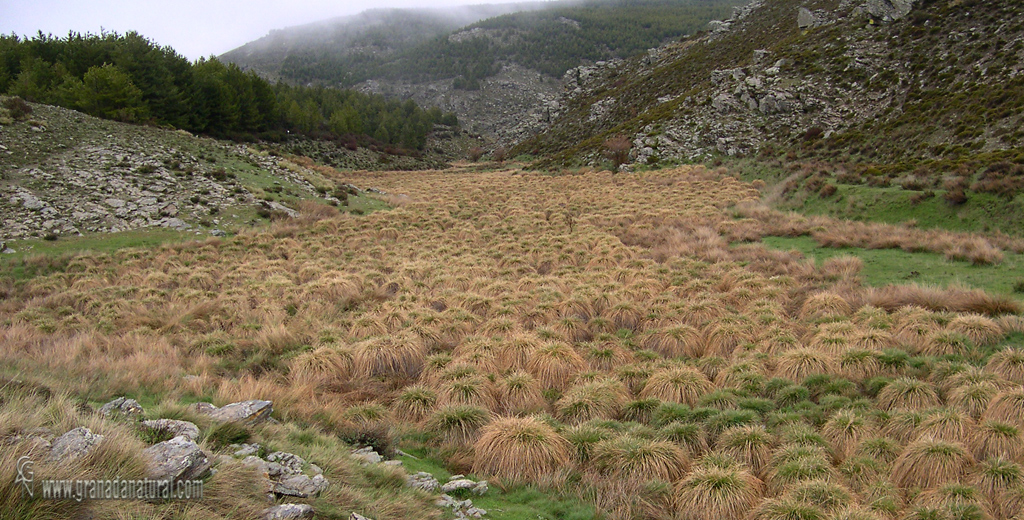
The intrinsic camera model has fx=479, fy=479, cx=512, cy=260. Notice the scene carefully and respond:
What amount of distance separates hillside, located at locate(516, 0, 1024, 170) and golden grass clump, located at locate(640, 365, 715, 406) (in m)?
18.8

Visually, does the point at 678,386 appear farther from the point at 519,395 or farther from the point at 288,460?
the point at 288,460

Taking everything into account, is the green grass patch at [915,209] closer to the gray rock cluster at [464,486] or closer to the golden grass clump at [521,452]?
the golden grass clump at [521,452]

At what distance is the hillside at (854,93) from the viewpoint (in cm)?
2486

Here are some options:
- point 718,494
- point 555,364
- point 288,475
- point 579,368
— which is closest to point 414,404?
point 555,364

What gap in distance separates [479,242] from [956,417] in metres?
15.9

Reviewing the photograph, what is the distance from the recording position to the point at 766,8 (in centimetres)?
6881

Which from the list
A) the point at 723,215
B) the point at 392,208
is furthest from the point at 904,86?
the point at 392,208

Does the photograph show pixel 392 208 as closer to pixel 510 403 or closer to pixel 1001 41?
pixel 510 403

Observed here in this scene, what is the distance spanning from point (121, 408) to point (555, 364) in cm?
600

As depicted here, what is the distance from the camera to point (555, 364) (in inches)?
334

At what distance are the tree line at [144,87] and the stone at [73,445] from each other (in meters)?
37.1

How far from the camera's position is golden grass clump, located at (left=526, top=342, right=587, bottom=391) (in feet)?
27.1

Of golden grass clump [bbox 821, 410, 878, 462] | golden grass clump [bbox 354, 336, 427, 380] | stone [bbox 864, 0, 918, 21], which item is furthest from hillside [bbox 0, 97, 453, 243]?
stone [bbox 864, 0, 918, 21]

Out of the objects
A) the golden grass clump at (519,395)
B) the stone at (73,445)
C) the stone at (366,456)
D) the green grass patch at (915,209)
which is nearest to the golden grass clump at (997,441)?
the golden grass clump at (519,395)
